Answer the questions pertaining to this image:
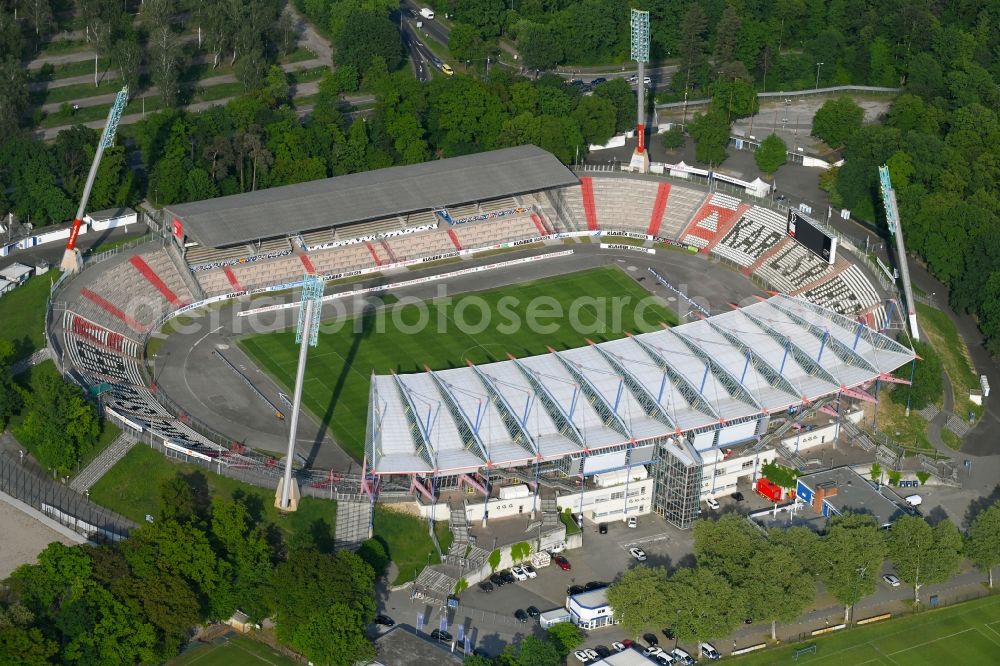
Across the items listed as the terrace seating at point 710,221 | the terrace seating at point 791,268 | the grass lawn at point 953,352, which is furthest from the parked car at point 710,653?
the terrace seating at point 710,221

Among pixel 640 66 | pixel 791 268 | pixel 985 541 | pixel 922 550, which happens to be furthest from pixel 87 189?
pixel 985 541

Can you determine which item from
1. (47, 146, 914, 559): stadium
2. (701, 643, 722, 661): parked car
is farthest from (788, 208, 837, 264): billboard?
(701, 643, 722, 661): parked car


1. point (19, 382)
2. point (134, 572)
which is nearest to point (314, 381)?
point (19, 382)

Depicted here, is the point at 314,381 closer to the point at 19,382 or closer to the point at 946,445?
the point at 19,382

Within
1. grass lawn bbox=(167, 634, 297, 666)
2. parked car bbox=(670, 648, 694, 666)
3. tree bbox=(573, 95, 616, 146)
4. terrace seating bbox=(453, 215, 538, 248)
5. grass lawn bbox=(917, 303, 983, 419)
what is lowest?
parked car bbox=(670, 648, 694, 666)

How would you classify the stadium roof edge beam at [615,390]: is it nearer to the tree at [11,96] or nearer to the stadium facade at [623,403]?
the stadium facade at [623,403]

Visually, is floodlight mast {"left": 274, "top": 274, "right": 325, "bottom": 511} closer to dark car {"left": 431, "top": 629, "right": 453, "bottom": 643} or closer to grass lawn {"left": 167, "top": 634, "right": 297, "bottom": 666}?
grass lawn {"left": 167, "top": 634, "right": 297, "bottom": 666}

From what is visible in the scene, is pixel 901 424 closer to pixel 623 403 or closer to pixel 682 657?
pixel 623 403
